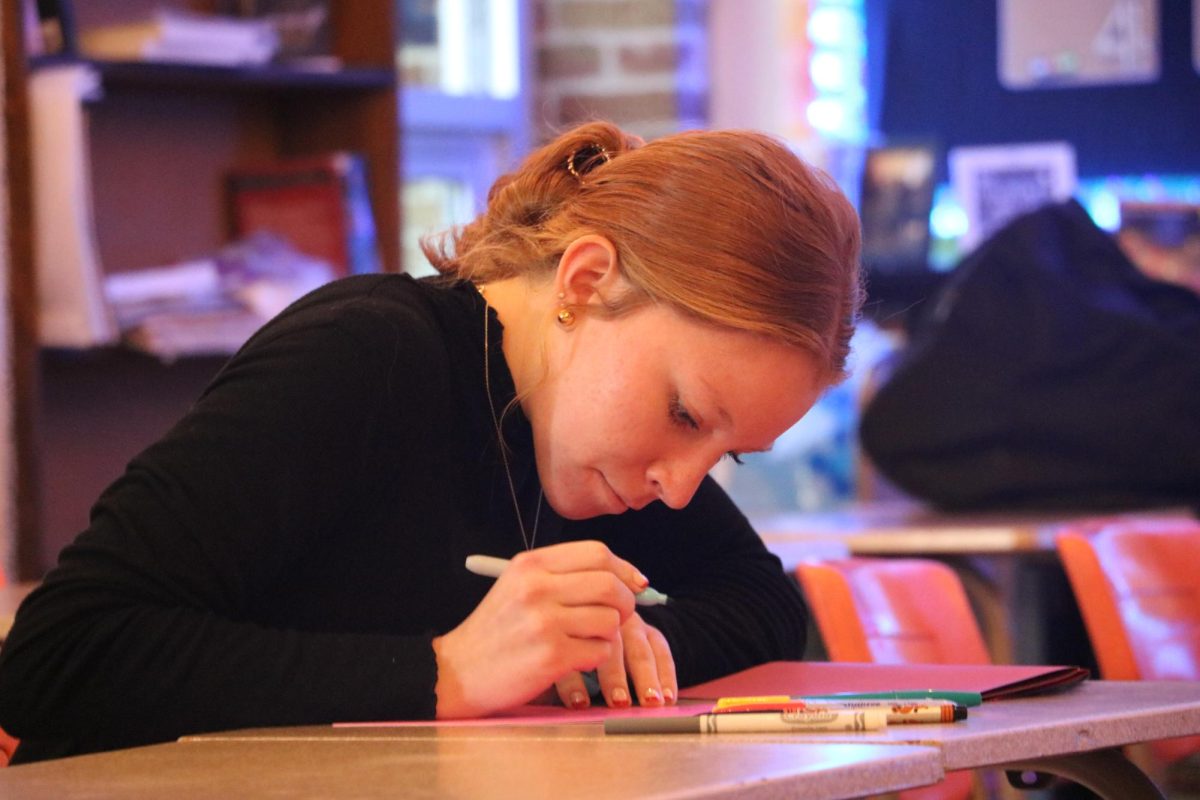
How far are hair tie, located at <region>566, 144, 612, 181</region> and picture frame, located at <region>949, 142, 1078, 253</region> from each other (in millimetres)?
2839

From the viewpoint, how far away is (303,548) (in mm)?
1355

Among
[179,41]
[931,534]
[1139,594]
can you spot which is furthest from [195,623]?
[179,41]

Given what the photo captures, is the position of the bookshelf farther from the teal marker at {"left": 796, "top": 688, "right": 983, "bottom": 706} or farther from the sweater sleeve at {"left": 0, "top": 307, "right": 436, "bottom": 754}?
the teal marker at {"left": 796, "top": 688, "right": 983, "bottom": 706}

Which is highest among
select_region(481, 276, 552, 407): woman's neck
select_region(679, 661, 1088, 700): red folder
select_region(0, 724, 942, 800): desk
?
select_region(481, 276, 552, 407): woman's neck

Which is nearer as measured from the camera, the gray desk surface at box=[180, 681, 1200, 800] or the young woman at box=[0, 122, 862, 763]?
the gray desk surface at box=[180, 681, 1200, 800]

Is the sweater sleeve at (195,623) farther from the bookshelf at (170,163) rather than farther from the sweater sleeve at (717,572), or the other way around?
the bookshelf at (170,163)

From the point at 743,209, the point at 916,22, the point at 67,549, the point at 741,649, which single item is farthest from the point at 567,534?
the point at 916,22

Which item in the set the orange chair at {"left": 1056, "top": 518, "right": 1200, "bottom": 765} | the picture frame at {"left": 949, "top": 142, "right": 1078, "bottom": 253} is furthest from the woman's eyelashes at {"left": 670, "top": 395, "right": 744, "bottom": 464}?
the picture frame at {"left": 949, "top": 142, "right": 1078, "bottom": 253}

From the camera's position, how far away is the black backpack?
10.3 feet

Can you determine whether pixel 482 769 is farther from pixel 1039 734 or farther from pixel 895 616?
pixel 895 616

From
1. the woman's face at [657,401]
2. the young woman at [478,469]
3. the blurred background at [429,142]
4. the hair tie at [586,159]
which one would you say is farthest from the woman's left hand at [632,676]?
the blurred background at [429,142]

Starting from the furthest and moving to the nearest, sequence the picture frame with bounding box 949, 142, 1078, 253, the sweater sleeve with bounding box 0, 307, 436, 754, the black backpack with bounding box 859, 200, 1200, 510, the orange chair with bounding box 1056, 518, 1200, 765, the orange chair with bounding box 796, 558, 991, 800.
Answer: the picture frame with bounding box 949, 142, 1078, 253, the black backpack with bounding box 859, 200, 1200, 510, the orange chair with bounding box 1056, 518, 1200, 765, the orange chair with bounding box 796, 558, 991, 800, the sweater sleeve with bounding box 0, 307, 436, 754

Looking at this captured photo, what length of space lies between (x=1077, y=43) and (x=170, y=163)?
230cm

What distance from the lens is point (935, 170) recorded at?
4148 millimetres
